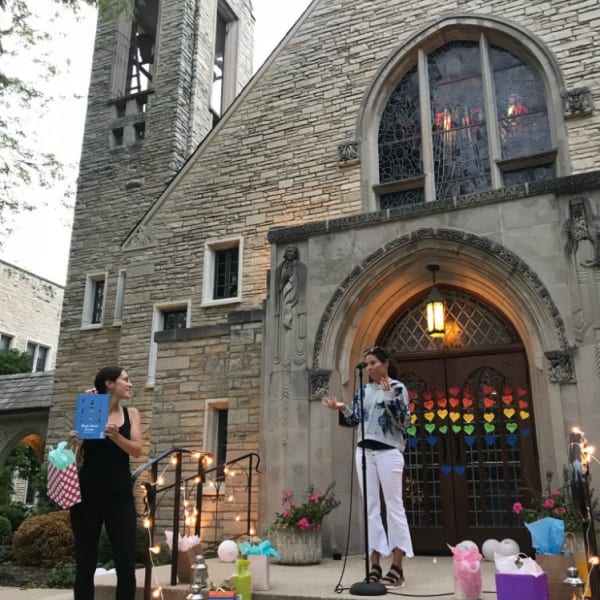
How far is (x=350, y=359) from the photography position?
861cm

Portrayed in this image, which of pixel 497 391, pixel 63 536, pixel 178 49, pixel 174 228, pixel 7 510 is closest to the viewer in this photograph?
pixel 497 391

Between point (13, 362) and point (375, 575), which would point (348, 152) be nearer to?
point (375, 575)

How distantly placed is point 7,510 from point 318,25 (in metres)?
11.9

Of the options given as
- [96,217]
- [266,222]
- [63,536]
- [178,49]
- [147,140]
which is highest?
[178,49]

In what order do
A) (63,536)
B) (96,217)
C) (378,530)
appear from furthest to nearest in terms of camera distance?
(96,217)
(63,536)
(378,530)

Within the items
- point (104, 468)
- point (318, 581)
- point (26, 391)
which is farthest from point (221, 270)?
point (26, 391)

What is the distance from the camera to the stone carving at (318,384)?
814cm

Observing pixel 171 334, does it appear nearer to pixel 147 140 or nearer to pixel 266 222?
pixel 266 222

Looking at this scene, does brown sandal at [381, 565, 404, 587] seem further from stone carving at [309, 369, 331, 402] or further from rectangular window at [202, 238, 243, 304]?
rectangular window at [202, 238, 243, 304]

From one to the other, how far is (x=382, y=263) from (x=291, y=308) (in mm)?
1361

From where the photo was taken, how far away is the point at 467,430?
8141 millimetres

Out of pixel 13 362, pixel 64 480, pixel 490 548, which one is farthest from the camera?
pixel 13 362

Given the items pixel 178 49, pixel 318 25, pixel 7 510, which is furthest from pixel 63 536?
pixel 178 49

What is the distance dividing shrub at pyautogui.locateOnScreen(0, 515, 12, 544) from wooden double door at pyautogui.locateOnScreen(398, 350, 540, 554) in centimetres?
821
